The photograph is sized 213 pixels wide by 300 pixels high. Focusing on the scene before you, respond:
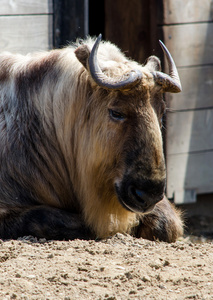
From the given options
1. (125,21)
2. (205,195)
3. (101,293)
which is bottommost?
(205,195)

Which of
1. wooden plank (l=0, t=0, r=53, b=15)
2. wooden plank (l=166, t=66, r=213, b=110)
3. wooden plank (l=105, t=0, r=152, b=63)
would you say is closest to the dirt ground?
wooden plank (l=0, t=0, r=53, b=15)

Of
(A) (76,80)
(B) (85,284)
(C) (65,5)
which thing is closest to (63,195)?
(A) (76,80)

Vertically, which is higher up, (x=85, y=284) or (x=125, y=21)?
(x=125, y=21)

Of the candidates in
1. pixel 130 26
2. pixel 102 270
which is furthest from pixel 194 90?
pixel 102 270

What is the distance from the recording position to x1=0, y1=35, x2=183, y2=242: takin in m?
3.38

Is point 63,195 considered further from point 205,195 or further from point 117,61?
point 205,195

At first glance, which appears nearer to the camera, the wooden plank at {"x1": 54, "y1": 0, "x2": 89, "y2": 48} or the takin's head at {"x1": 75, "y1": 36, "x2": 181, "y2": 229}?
the takin's head at {"x1": 75, "y1": 36, "x2": 181, "y2": 229}

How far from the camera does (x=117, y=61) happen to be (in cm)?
376

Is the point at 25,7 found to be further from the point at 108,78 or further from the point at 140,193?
the point at 140,193

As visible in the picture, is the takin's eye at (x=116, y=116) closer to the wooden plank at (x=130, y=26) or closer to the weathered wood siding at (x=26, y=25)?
the weathered wood siding at (x=26, y=25)

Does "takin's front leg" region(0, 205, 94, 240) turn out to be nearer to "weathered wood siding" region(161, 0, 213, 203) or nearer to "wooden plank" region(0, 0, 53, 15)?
"wooden plank" region(0, 0, 53, 15)

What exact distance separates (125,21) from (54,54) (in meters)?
2.08

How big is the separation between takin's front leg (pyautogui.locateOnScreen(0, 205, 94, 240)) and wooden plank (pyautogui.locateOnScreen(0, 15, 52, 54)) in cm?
175

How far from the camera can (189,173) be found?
582cm
